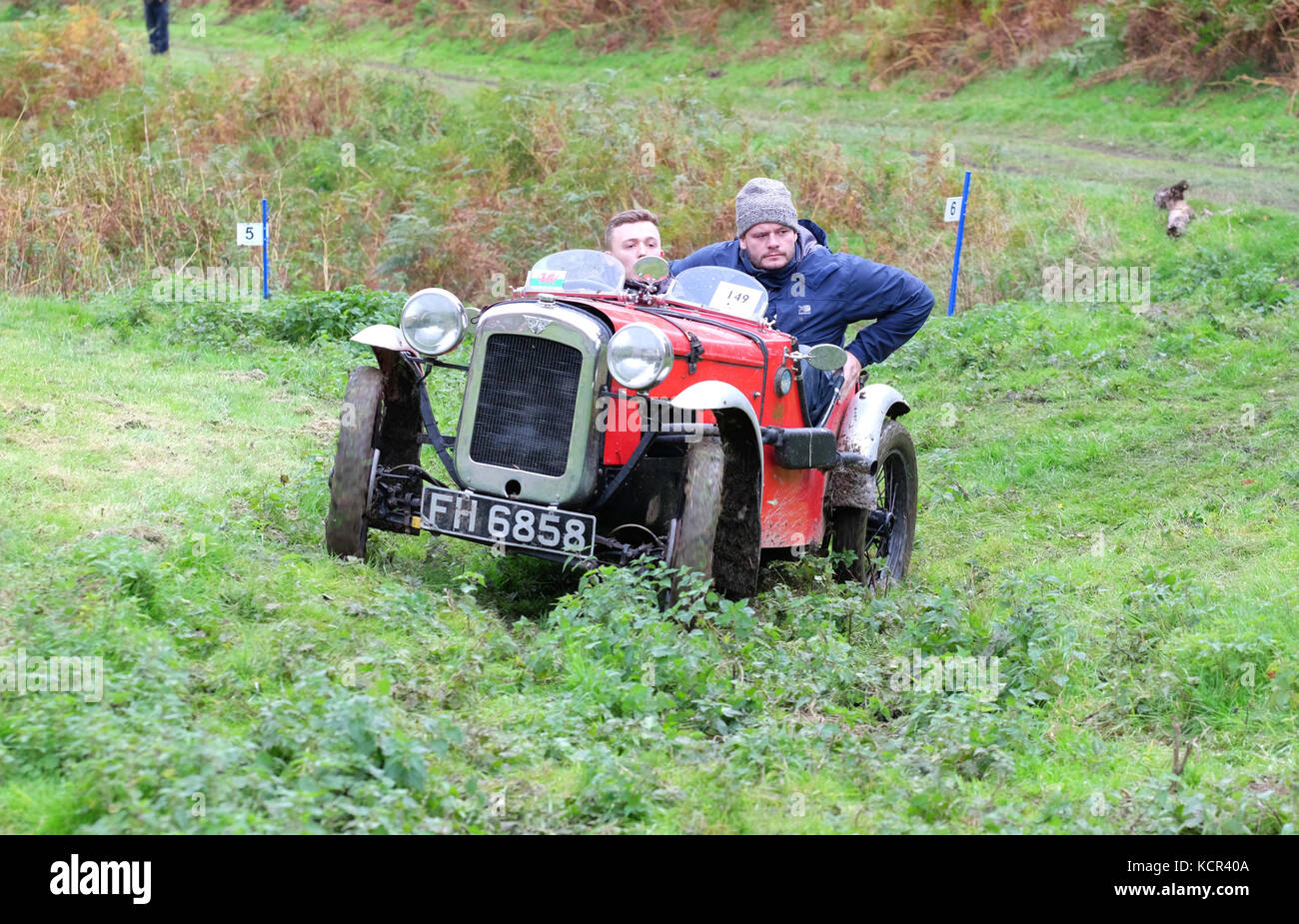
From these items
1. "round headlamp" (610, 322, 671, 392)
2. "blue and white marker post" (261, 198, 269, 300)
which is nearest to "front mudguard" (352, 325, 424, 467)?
"round headlamp" (610, 322, 671, 392)

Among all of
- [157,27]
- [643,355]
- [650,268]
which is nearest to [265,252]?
[650,268]

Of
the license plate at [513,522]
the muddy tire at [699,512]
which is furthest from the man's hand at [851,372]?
the license plate at [513,522]

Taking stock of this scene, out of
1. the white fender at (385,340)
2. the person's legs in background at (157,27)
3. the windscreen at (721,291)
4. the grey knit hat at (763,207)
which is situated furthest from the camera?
the person's legs in background at (157,27)

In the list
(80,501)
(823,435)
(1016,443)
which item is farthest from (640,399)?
(1016,443)

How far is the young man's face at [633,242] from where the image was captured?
808cm

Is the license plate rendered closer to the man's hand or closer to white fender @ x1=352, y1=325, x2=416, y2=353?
white fender @ x1=352, y1=325, x2=416, y2=353

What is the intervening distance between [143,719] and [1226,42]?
792 inches

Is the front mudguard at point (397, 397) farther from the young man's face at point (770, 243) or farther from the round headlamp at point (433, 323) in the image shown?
the young man's face at point (770, 243)

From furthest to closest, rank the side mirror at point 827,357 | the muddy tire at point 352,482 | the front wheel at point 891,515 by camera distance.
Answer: the front wheel at point 891,515 < the side mirror at point 827,357 < the muddy tire at point 352,482

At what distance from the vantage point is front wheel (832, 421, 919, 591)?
25.1 ft

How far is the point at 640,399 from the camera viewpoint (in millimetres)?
6281

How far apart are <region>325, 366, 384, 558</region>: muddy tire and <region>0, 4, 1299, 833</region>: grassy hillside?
0.18m

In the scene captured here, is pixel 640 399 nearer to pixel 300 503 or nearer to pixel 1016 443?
pixel 300 503

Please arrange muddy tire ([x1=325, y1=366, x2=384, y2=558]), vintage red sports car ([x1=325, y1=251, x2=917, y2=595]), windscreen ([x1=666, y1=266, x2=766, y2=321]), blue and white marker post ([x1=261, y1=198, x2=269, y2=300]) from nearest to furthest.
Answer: vintage red sports car ([x1=325, y1=251, x2=917, y2=595]) → muddy tire ([x1=325, y1=366, x2=384, y2=558]) → windscreen ([x1=666, y1=266, x2=766, y2=321]) → blue and white marker post ([x1=261, y1=198, x2=269, y2=300])
